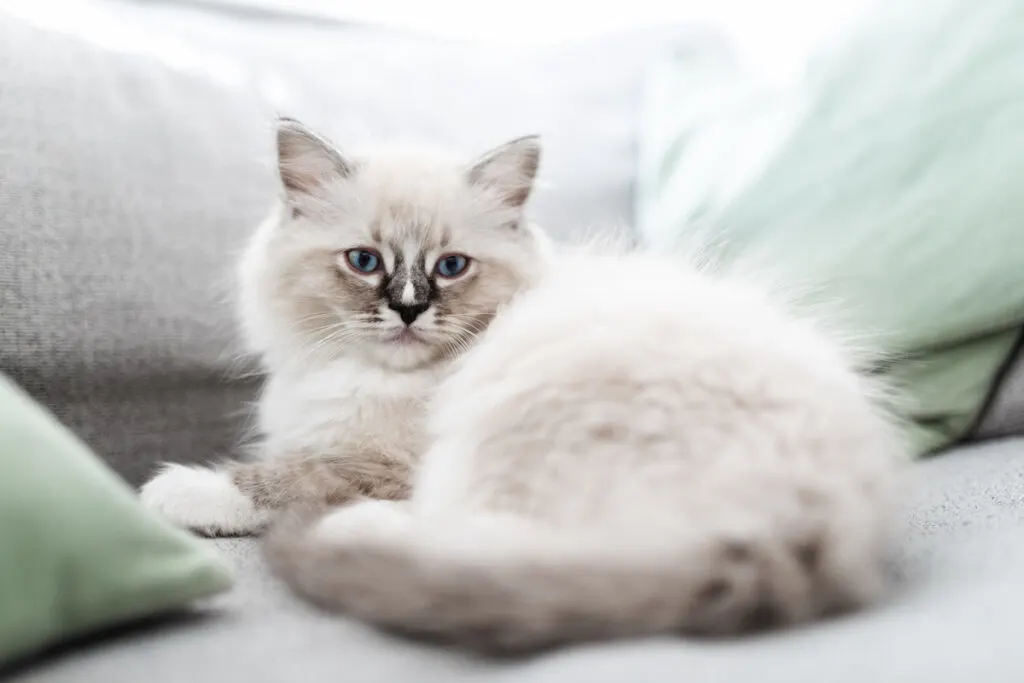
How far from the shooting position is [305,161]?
1378mm

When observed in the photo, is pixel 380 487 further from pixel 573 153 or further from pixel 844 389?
pixel 573 153

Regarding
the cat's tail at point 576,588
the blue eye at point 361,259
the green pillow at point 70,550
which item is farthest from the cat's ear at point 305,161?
the cat's tail at point 576,588

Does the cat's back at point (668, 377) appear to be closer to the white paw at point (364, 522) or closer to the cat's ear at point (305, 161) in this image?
the white paw at point (364, 522)

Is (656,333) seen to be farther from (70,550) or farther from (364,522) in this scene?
(70,550)

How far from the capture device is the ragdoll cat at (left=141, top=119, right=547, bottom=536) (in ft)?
4.25

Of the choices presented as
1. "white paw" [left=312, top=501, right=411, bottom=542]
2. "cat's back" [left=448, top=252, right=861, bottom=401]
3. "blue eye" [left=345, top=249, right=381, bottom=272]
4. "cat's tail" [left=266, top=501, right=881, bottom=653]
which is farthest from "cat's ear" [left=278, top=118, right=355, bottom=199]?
"cat's tail" [left=266, top=501, right=881, bottom=653]

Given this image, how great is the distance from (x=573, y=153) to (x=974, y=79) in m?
0.73

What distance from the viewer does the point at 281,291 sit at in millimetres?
1403

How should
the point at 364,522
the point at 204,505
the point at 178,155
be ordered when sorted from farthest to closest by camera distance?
the point at 178,155 < the point at 204,505 < the point at 364,522

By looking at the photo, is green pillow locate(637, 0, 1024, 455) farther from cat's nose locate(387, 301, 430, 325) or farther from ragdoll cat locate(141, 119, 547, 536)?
cat's nose locate(387, 301, 430, 325)

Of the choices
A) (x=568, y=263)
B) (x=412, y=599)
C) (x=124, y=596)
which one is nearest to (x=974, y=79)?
(x=568, y=263)

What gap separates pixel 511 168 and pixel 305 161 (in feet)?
1.01

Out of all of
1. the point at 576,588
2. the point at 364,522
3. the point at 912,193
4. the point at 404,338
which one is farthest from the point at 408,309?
A: the point at 912,193

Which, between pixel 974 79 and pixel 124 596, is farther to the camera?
pixel 974 79
